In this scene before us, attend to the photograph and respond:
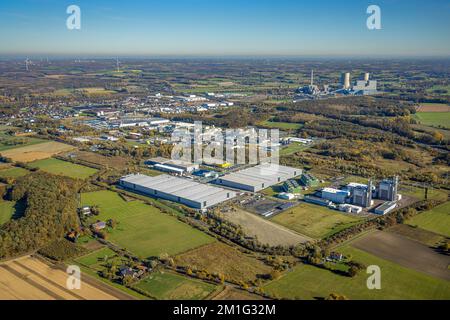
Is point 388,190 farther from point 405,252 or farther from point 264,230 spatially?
point 264,230

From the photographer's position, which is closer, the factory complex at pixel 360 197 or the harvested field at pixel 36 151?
the factory complex at pixel 360 197

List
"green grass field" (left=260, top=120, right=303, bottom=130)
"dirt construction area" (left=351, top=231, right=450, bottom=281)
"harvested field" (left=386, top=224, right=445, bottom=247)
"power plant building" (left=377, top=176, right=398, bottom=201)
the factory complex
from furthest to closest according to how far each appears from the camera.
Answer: "green grass field" (left=260, top=120, right=303, bottom=130) < "power plant building" (left=377, top=176, right=398, bottom=201) < the factory complex < "harvested field" (left=386, top=224, right=445, bottom=247) < "dirt construction area" (left=351, top=231, right=450, bottom=281)

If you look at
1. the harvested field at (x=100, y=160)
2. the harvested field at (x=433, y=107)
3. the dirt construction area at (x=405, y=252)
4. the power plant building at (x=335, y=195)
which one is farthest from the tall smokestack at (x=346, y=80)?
the dirt construction area at (x=405, y=252)

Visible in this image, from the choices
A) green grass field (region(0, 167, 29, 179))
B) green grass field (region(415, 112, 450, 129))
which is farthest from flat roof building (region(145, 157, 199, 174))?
green grass field (region(415, 112, 450, 129))

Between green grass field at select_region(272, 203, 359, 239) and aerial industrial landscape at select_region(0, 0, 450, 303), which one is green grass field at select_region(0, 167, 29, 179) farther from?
green grass field at select_region(272, 203, 359, 239)

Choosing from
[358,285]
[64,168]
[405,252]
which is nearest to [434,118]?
[405,252]

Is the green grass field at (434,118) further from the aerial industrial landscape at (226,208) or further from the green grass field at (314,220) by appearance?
the green grass field at (314,220)

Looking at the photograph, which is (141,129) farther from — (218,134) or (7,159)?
(7,159)
